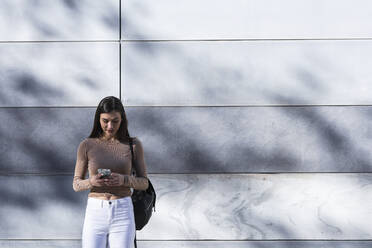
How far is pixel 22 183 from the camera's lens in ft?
16.5

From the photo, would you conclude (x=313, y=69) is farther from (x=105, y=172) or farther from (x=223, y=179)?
(x=105, y=172)

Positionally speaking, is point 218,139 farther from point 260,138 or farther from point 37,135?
A: point 37,135

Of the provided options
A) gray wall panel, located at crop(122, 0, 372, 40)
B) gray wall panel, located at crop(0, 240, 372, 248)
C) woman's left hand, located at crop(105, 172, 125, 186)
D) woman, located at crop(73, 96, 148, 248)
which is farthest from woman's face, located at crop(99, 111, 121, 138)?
gray wall panel, located at crop(0, 240, 372, 248)

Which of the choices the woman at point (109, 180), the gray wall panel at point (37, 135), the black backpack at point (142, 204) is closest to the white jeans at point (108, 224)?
the woman at point (109, 180)

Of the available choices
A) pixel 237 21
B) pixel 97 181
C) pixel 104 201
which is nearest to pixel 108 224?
pixel 104 201

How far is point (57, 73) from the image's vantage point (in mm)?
5012

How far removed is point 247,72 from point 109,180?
226cm

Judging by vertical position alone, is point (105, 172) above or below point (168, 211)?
above

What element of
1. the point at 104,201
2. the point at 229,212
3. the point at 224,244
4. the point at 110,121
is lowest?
the point at 224,244

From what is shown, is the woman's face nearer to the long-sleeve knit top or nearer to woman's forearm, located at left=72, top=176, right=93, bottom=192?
the long-sleeve knit top

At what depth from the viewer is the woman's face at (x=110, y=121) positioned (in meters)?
3.46

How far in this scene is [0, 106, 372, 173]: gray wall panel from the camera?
501cm

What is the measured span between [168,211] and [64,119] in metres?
1.43

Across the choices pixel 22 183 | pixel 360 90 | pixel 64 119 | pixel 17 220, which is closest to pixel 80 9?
pixel 64 119
